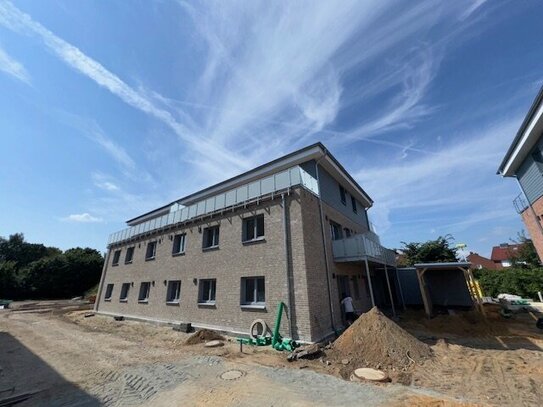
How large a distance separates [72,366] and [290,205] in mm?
9539

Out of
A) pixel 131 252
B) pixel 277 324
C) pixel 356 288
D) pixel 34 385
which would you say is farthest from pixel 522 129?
pixel 131 252

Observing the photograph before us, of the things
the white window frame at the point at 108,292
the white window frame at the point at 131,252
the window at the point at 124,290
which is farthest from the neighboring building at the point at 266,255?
the white window frame at the point at 108,292

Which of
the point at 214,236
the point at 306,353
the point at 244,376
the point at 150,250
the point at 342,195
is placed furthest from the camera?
the point at 150,250

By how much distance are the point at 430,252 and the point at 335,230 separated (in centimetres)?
1753

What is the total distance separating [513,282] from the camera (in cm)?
2139

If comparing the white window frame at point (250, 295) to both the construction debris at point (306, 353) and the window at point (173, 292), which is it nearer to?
the construction debris at point (306, 353)

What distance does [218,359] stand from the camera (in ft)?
26.7

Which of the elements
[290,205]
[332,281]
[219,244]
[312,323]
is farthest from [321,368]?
[219,244]

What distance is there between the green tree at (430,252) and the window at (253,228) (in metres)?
21.1

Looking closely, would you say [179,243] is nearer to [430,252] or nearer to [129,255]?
[129,255]

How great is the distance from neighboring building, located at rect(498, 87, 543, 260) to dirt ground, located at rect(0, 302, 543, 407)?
28.2 feet

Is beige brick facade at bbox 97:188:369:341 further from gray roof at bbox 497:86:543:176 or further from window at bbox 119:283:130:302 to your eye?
gray roof at bbox 497:86:543:176

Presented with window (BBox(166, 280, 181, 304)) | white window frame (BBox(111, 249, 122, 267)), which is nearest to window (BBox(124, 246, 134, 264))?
white window frame (BBox(111, 249, 122, 267))

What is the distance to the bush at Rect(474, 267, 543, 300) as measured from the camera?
20000mm
